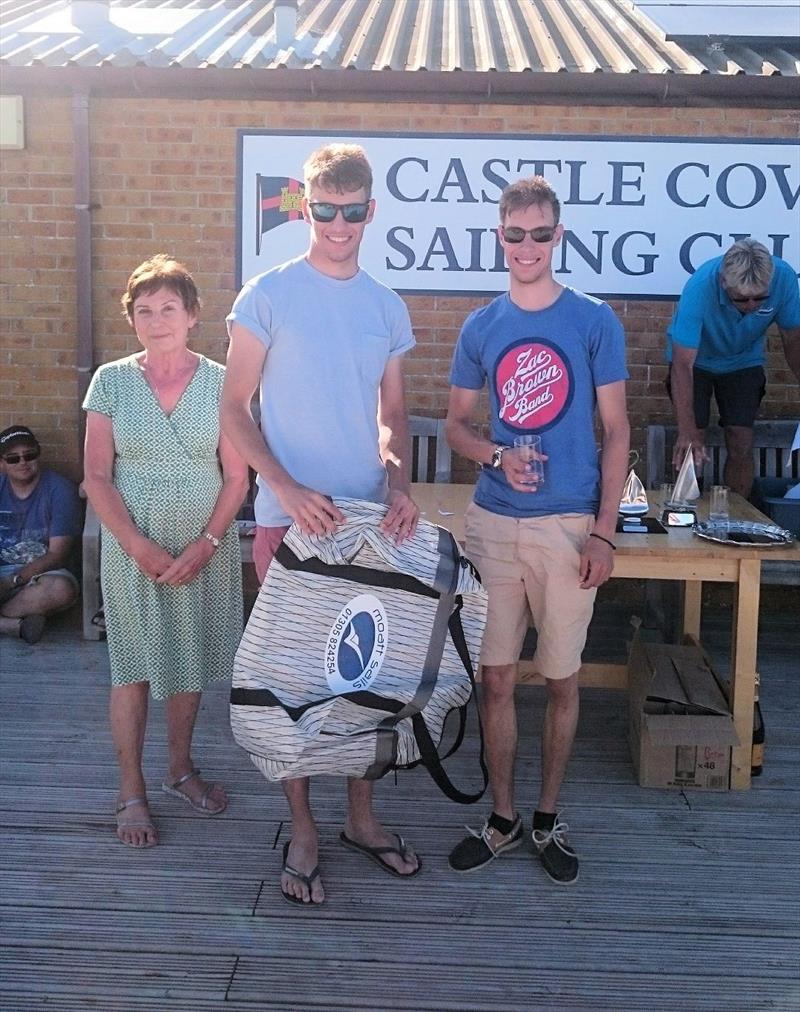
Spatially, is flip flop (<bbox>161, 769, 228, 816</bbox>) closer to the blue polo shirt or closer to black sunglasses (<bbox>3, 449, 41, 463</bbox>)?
black sunglasses (<bbox>3, 449, 41, 463</bbox>)

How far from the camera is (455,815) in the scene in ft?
13.4

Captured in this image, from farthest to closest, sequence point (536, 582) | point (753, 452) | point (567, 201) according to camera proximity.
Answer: point (753, 452) → point (567, 201) → point (536, 582)

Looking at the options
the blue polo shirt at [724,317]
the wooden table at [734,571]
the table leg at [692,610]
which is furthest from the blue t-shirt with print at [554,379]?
the blue polo shirt at [724,317]

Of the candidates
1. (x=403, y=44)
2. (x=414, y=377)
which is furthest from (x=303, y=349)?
(x=403, y=44)

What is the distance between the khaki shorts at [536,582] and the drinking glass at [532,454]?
0.51ft

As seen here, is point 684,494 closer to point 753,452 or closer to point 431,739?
point 753,452

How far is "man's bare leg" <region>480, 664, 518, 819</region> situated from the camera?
12.0 feet

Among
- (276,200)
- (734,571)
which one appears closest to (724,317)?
(734,571)

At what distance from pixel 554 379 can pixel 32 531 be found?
3.75m

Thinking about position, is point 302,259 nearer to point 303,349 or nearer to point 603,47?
point 303,349

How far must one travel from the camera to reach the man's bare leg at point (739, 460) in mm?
6113

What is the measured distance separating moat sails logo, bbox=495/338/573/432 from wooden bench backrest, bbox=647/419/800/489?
120 inches

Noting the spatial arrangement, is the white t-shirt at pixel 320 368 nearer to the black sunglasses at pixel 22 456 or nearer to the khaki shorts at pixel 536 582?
the khaki shorts at pixel 536 582

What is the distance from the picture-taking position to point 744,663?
14.3ft
